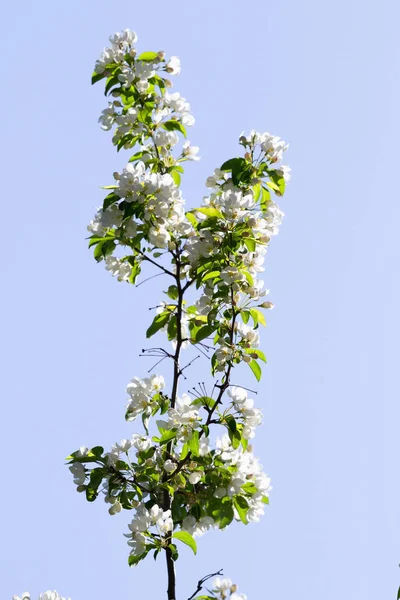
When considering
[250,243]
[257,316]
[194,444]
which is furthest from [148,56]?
[194,444]

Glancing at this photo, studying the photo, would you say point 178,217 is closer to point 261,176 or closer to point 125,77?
point 261,176

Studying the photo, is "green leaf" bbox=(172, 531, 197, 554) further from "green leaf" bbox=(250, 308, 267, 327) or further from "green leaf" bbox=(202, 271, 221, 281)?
"green leaf" bbox=(202, 271, 221, 281)

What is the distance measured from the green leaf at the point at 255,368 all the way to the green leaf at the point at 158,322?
0.51 m

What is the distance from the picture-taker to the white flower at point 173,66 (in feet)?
14.8

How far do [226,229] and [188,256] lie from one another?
0.21m

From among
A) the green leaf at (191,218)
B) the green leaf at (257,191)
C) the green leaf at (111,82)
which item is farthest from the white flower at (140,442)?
the green leaf at (111,82)

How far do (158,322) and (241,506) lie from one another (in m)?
0.97

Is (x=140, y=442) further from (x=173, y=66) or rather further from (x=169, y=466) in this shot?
(x=173, y=66)

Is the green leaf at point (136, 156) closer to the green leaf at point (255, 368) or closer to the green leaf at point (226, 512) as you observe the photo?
the green leaf at point (255, 368)

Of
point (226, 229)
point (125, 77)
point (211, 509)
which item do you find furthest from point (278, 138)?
point (211, 509)

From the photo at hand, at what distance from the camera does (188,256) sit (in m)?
4.05

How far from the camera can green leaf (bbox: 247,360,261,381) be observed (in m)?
4.07

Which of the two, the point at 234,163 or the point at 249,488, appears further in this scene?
the point at 234,163

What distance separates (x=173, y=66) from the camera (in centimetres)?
450
